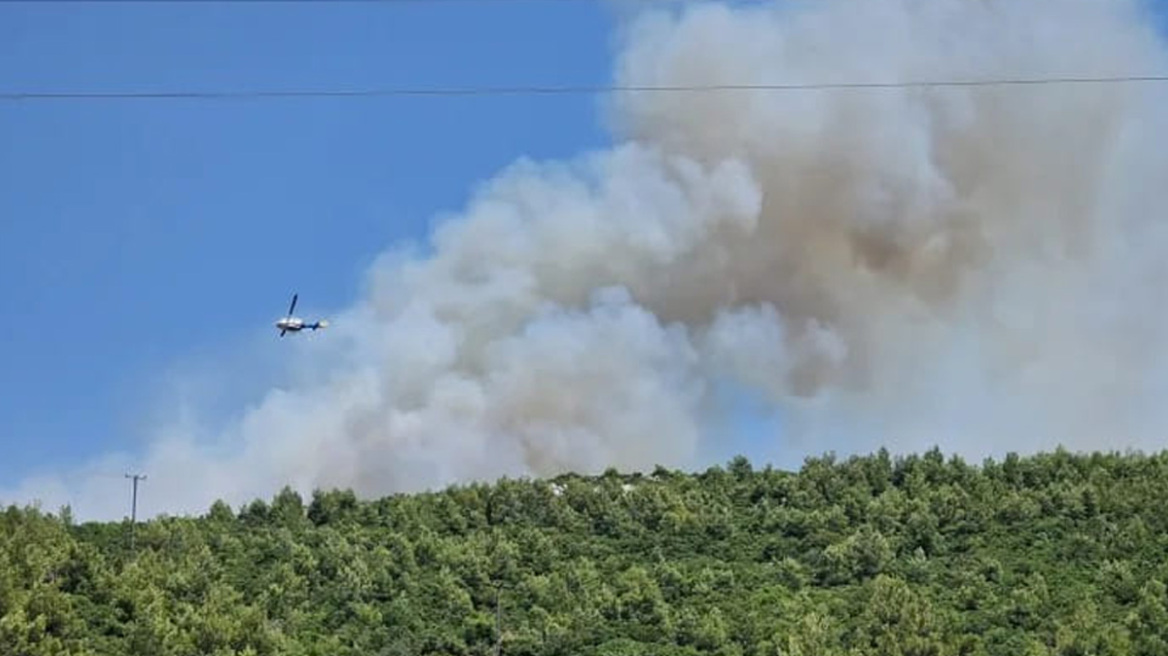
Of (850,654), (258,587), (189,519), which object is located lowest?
(850,654)

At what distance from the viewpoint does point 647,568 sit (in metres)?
92.8

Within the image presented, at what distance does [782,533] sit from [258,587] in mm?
29904

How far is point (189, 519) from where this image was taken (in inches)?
4038

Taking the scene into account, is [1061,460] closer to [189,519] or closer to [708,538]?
[708,538]

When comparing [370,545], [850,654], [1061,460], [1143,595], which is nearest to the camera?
[850,654]

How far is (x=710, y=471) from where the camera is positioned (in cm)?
11462

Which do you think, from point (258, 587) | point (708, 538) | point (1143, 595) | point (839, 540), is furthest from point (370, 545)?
point (1143, 595)

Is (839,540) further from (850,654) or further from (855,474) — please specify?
(850,654)

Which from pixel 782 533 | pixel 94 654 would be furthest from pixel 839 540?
pixel 94 654

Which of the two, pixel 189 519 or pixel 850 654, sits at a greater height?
pixel 189 519

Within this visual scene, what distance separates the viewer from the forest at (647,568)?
257ft

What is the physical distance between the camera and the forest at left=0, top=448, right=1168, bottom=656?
257 feet

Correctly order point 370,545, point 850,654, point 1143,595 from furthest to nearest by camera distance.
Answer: point 370,545 < point 1143,595 < point 850,654

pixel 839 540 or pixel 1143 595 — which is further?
pixel 839 540
